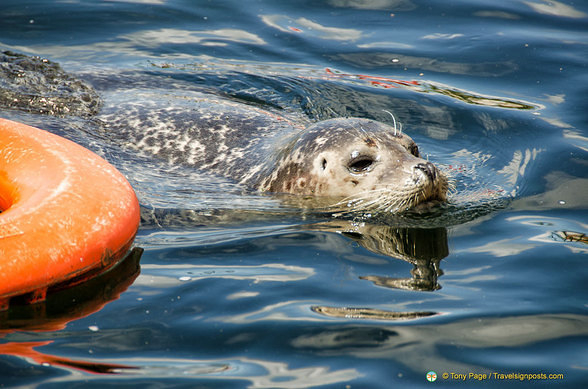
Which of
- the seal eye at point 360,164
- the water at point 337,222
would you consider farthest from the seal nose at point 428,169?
the seal eye at point 360,164

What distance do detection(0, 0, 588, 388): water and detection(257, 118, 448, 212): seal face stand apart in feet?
0.55

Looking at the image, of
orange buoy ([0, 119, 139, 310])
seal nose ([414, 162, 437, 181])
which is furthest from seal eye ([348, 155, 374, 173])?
orange buoy ([0, 119, 139, 310])

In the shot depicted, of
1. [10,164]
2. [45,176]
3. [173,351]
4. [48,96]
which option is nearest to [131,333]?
[173,351]

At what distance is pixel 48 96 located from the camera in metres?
7.54

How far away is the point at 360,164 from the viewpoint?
5.94 metres

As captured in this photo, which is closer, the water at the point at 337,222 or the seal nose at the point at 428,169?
the water at the point at 337,222

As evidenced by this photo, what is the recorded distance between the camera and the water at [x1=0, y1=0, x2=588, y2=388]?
12.2ft

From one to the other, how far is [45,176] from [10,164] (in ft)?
1.14

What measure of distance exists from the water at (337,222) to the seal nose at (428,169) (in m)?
0.27

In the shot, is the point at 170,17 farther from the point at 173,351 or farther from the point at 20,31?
Answer: the point at 173,351

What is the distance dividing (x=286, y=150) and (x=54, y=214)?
8.27 feet

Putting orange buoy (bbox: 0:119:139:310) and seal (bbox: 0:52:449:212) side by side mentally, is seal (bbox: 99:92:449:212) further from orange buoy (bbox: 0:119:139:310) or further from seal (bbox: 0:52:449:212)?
orange buoy (bbox: 0:119:139:310)

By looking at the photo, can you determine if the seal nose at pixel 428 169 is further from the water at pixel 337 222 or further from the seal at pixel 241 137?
the water at pixel 337 222

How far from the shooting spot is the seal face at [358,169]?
5.61 metres
